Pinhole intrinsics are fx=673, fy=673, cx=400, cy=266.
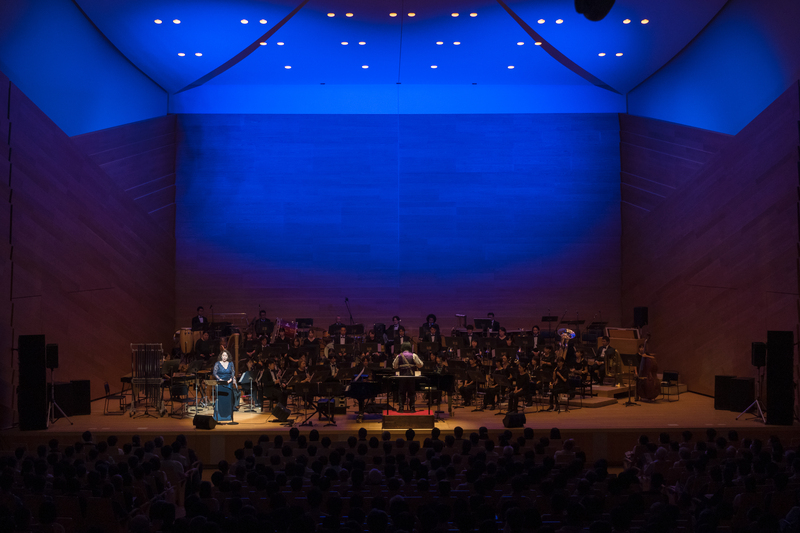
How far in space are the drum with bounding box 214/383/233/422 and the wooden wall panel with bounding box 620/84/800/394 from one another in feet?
34.7

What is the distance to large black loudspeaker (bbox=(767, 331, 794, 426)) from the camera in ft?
39.0

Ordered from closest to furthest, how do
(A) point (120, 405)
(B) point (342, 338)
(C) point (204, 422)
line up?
(C) point (204, 422) < (A) point (120, 405) < (B) point (342, 338)


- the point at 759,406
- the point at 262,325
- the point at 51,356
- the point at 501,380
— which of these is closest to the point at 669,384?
the point at 759,406

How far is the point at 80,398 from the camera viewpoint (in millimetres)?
13531

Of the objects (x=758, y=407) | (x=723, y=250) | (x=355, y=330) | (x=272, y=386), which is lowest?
(x=758, y=407)

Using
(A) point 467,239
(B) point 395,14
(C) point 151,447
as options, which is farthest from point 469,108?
(C) point 151,447

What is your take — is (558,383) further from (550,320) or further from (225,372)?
(225,372)

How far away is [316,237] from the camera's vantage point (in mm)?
20391

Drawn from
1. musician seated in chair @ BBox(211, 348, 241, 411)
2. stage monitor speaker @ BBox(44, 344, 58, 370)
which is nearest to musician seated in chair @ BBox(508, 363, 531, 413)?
musician seated in chair @ BBox(211, 348, 241, 411)

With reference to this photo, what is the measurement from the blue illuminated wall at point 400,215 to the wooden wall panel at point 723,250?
182 centimetres

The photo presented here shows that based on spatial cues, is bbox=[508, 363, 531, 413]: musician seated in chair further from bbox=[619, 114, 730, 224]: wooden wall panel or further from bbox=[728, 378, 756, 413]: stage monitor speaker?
bbox=[619, 114, 730, 224]: wooden wall panel

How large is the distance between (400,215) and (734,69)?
9641 mm

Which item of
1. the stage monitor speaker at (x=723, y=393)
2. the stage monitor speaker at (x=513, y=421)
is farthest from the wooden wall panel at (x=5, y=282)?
the stage monitor speaker at (x=723, y=393)

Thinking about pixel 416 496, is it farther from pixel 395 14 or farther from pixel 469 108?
pixel 469 108
